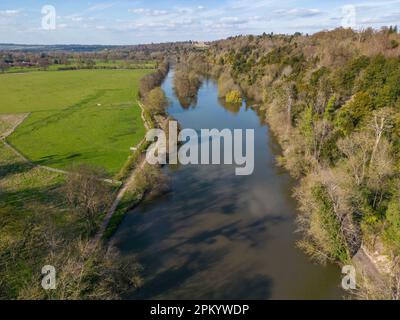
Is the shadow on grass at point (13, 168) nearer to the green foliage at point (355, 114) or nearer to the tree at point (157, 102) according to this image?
the tree at point (157, 102)

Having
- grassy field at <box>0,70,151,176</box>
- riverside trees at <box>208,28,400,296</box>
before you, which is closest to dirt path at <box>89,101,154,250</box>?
grassy field at <box>0,70,151,176</box>

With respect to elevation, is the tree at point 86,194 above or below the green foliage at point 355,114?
below

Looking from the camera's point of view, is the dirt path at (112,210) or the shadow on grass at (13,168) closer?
the dirt path at (112,210)

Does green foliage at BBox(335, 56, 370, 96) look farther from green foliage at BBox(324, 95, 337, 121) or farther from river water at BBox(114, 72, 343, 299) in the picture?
river water at BBox(114, 72, 343, 299)

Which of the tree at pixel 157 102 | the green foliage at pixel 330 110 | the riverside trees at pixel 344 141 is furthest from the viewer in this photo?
the tree at pixel 157 102

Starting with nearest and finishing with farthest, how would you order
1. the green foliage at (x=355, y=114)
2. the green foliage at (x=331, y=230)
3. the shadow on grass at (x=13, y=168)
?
the green foliage at (x=331, y=230) → the green foliage at (x=355, y=114) → the shadow on grass at (x=13, y=168)

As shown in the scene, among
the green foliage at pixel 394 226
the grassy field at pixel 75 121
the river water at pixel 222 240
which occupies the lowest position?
the river water at pixel 222 240

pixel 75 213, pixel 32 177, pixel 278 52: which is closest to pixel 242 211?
pixel 75 213

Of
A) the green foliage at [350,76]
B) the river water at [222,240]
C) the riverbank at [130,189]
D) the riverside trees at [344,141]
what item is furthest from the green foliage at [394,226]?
the green foliage at [350,76]
